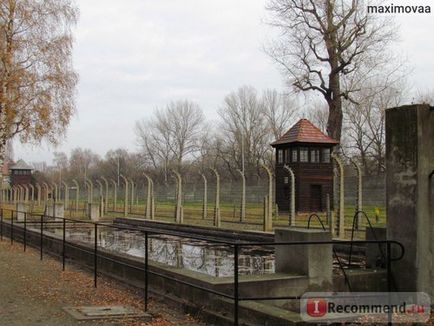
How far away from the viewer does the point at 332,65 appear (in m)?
33.4

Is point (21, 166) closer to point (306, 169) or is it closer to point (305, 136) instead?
point (305, 136)

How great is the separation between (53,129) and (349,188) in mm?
16246

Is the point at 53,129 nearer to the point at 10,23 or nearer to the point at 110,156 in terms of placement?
the point at 10,23

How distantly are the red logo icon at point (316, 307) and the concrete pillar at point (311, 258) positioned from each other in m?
0.85

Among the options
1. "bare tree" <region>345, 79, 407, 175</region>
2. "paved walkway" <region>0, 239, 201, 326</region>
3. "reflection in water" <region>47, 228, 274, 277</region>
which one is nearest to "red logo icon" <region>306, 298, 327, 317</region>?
"paved walkway" <region>0, 239, 201, 326</region>

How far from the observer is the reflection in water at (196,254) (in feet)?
36.6

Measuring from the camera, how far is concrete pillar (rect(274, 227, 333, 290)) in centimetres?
793

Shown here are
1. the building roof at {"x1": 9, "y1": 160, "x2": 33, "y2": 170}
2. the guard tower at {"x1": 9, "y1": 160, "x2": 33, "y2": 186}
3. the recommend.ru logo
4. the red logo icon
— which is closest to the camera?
the recommend.ru logo

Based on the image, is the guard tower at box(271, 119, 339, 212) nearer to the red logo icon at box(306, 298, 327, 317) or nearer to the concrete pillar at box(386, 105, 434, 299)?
the concrete pillar at box(386, 105, 434, 299)

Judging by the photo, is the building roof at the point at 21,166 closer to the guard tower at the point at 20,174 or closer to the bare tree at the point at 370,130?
the guard tower at the point at 20,174

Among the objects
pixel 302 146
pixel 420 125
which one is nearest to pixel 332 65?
pixel 302 146

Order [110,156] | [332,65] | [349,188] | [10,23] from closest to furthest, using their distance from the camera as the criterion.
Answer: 1. [10,23]
2. [349,188]
3. [332,65]
4. [110,156]

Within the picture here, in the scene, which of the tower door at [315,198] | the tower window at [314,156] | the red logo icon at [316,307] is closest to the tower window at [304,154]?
the tower window at [314,156]

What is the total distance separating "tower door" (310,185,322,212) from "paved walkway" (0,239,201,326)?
67.6 ft
